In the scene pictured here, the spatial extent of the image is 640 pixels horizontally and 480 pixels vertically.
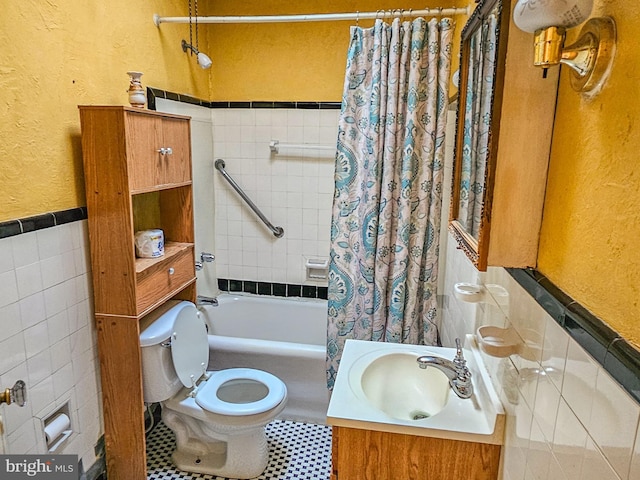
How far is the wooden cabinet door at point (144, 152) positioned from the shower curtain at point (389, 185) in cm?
→ 83

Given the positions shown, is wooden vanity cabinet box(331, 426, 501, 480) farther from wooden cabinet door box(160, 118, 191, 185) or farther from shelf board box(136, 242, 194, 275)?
wooden cabinet door box(160, 118, 191, 185)

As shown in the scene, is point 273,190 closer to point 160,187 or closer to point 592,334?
point 160,187

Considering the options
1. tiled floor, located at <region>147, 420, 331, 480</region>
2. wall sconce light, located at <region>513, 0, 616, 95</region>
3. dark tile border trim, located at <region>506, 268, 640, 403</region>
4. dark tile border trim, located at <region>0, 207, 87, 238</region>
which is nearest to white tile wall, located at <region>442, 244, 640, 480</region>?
dark tile border trim, located at <region>506, 268, 640, 403</region>

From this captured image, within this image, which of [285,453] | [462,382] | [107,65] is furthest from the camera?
[285,453]

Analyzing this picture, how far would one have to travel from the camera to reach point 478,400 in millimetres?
1308

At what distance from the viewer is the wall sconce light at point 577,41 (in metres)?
0.67

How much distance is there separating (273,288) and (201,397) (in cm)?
119

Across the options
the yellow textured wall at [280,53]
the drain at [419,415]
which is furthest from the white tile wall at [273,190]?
the drain at [419,415]

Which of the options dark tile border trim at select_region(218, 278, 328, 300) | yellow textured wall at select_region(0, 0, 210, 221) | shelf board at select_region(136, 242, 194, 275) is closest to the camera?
yellow textured wall at select_region(0, 0, 210, 221)

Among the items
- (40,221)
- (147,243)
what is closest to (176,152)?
(147,243)

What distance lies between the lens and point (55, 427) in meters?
1.61

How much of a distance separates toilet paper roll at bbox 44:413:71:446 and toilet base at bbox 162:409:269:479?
53 centimetres

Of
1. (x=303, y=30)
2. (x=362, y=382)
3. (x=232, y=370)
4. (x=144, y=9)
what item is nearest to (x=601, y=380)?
(x=362, y=382)

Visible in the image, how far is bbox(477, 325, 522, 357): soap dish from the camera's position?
1.04 metres
